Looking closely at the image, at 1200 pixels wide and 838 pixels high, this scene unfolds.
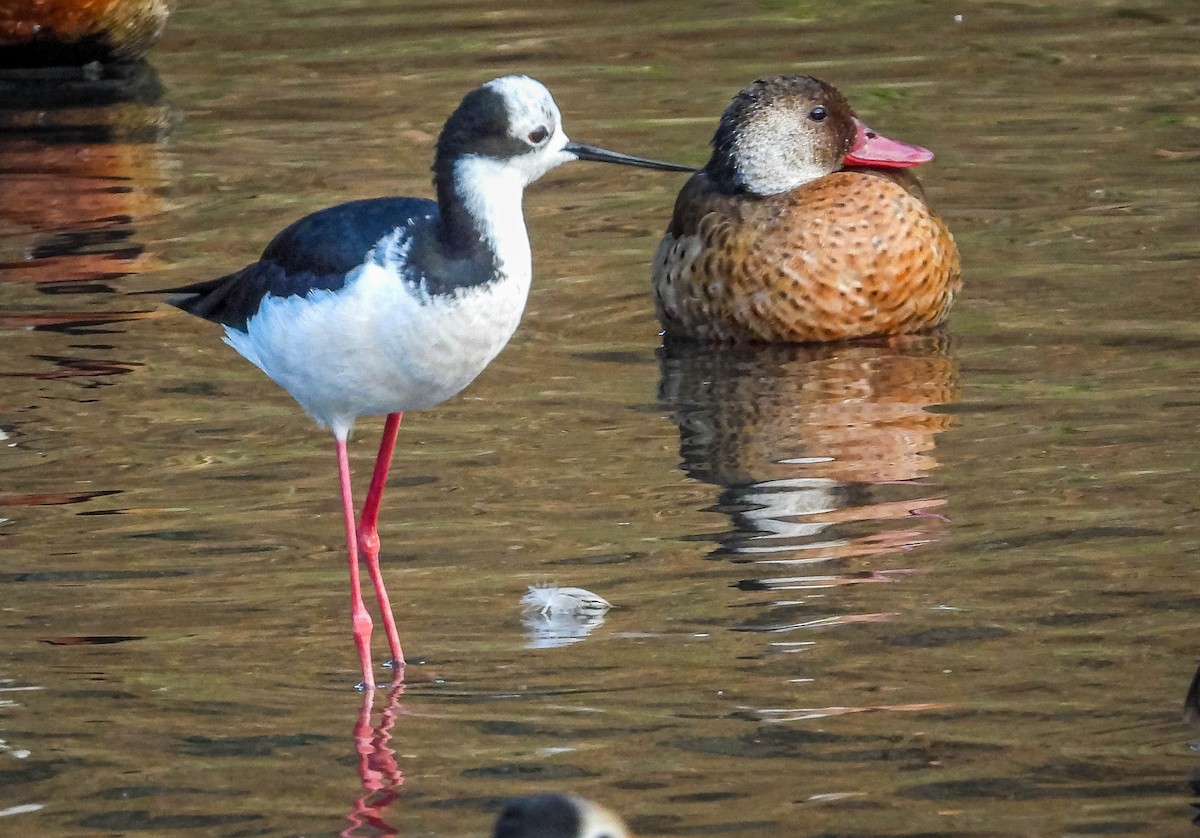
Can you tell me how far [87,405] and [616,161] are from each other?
2827 millimetres

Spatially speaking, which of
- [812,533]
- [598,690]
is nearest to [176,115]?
[812,533]

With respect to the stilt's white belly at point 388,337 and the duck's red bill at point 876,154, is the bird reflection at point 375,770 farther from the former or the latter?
the duck's red bill at point 876,154

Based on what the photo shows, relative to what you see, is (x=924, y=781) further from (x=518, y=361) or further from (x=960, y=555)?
(x=518, y=361)

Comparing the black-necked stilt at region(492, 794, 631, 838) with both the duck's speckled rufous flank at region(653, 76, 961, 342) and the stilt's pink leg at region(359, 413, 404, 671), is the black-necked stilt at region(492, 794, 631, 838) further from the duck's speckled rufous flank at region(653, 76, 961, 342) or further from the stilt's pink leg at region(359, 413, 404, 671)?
the duck's speckled rufous flank at region(653, 76, 961, 342)

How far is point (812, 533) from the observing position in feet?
21.4

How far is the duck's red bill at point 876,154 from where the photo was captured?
351 inches

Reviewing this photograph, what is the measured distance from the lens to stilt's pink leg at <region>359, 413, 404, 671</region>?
19.3ft

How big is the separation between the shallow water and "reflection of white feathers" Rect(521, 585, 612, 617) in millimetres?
65

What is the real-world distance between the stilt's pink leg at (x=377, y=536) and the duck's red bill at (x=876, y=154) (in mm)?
3186

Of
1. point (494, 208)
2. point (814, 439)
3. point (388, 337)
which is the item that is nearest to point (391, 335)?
point (388, 337)

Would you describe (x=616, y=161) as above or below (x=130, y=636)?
above

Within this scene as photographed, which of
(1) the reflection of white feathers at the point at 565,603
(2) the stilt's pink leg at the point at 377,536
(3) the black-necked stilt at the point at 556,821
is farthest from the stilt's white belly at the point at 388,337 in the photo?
(3) the black-necked stilt at the point at 556,821

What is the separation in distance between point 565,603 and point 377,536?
2.06 ft

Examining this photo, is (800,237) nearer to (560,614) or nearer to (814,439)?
(814,439)
